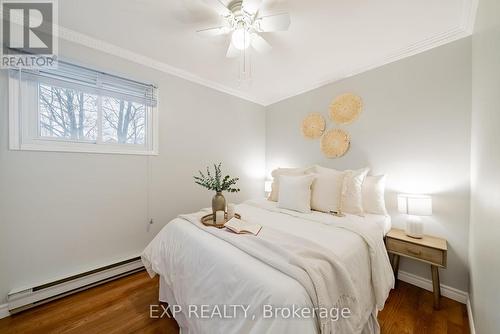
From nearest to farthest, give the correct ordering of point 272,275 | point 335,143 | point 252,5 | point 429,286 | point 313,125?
1. point 272,275
2. point 252,5
3. point 429,286
4. point 335,143
5. point 313,125

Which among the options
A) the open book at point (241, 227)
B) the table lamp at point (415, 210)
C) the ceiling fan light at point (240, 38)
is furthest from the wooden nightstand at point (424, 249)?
the ceiling fan light at point (240, 38)

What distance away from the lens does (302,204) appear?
204 centimetres

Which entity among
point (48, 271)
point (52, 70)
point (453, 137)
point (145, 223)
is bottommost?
point (48, 271)

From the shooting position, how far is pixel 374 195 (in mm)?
2025

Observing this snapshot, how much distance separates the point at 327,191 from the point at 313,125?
126cm

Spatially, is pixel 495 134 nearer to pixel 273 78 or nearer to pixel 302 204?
pixel 302 204

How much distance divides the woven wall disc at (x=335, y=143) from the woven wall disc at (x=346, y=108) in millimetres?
165

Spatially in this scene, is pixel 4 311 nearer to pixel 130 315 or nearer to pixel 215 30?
pixel 130 315

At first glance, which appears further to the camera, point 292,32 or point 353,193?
point 353,193

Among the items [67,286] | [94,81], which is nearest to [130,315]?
[67,286]

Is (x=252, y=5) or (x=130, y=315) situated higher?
(x=252, y=5)

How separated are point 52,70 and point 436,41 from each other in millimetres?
3708

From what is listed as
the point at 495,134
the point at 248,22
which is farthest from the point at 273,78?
the point at 495,134

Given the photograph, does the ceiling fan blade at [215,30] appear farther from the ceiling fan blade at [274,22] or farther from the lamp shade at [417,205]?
the lamp shade at [417,205]
